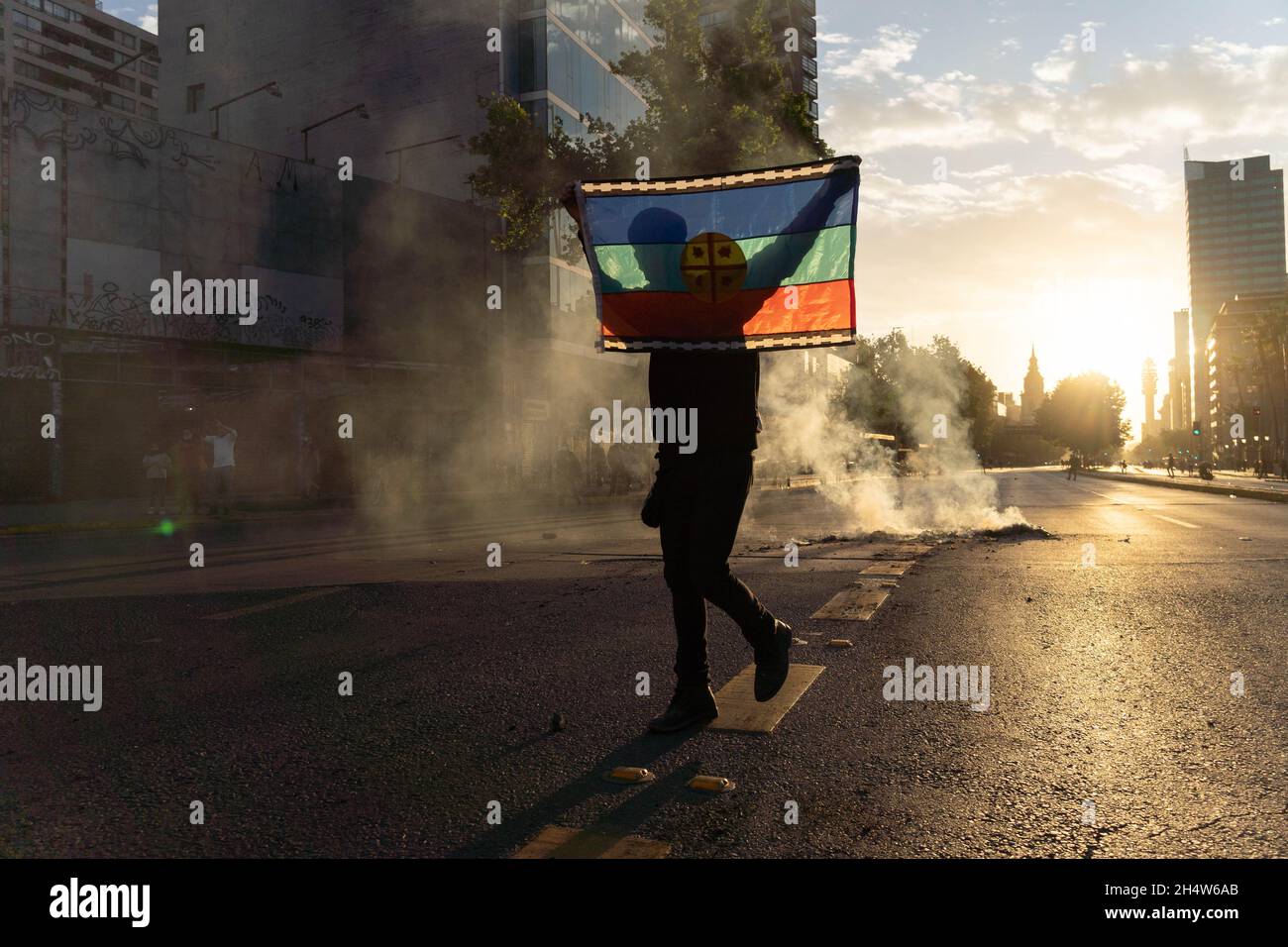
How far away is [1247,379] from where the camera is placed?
87812 millimetres

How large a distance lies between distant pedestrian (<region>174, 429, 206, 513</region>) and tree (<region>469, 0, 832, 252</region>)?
1079cm

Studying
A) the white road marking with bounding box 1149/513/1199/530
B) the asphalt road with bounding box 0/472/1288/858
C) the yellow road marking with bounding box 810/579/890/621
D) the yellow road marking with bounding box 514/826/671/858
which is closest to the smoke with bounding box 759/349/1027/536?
the white road marking with bounding box 1149/513/1199/530

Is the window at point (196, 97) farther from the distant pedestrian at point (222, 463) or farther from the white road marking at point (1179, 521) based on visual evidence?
the white road marking at point (1179, 521)

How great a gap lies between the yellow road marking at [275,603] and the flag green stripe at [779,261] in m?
3.95

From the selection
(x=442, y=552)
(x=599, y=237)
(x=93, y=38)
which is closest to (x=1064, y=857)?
(x=599, y=237)

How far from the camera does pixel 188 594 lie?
7168 millimetres

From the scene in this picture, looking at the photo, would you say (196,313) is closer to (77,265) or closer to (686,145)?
(77,265)

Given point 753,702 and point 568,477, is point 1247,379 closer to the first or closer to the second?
point 568,477

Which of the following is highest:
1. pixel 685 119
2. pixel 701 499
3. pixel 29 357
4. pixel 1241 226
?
pixel 1241 226

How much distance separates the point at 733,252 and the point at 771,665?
1761mm

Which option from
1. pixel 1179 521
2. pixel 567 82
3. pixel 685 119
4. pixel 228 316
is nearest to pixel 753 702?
pixel 1179 521
